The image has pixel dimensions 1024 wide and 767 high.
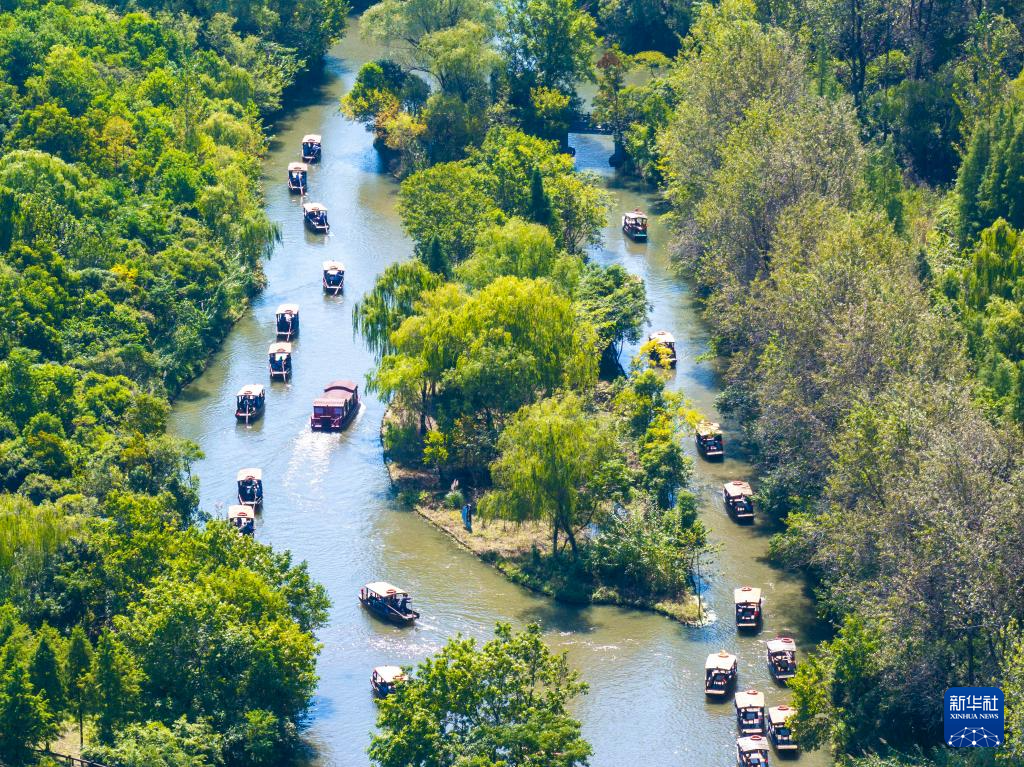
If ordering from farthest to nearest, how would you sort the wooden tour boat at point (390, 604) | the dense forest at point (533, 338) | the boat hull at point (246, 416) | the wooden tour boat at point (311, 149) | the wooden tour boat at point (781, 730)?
the wooden tour boat at point (311, 149)
the boat hull at point (246, 416)
the wooden tour boat at point (390, 604)
the wooden tour boat at point (781, 730)
the dense forest at point (533, 338)

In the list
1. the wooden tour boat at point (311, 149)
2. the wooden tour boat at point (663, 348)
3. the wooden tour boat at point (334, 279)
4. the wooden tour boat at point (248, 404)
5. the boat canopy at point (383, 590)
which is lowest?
the boat canopy at point (383, 590)

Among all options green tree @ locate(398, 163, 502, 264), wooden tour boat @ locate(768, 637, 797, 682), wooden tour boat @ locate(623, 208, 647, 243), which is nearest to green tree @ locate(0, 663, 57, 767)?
wooden tour boat @ locate(768, 637, 797, 682)

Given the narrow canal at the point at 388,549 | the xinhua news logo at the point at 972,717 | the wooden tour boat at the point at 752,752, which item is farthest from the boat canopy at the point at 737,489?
the xinhua news logo at the point at 972,717

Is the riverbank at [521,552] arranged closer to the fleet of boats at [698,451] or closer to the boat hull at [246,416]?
the fleet of boats at [698,451]

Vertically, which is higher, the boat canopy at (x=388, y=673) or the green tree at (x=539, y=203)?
the green tree at (x=539, y=203)

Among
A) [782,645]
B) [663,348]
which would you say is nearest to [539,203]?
[663,348]

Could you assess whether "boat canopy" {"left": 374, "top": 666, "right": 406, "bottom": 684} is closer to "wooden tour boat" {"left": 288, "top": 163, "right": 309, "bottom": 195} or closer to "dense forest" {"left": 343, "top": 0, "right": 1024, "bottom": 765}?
"dense forest" {"left": 343, "top": 0, "right": 1024, "bottom": 765}

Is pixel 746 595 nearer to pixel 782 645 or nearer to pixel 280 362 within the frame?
pixel 782 645
